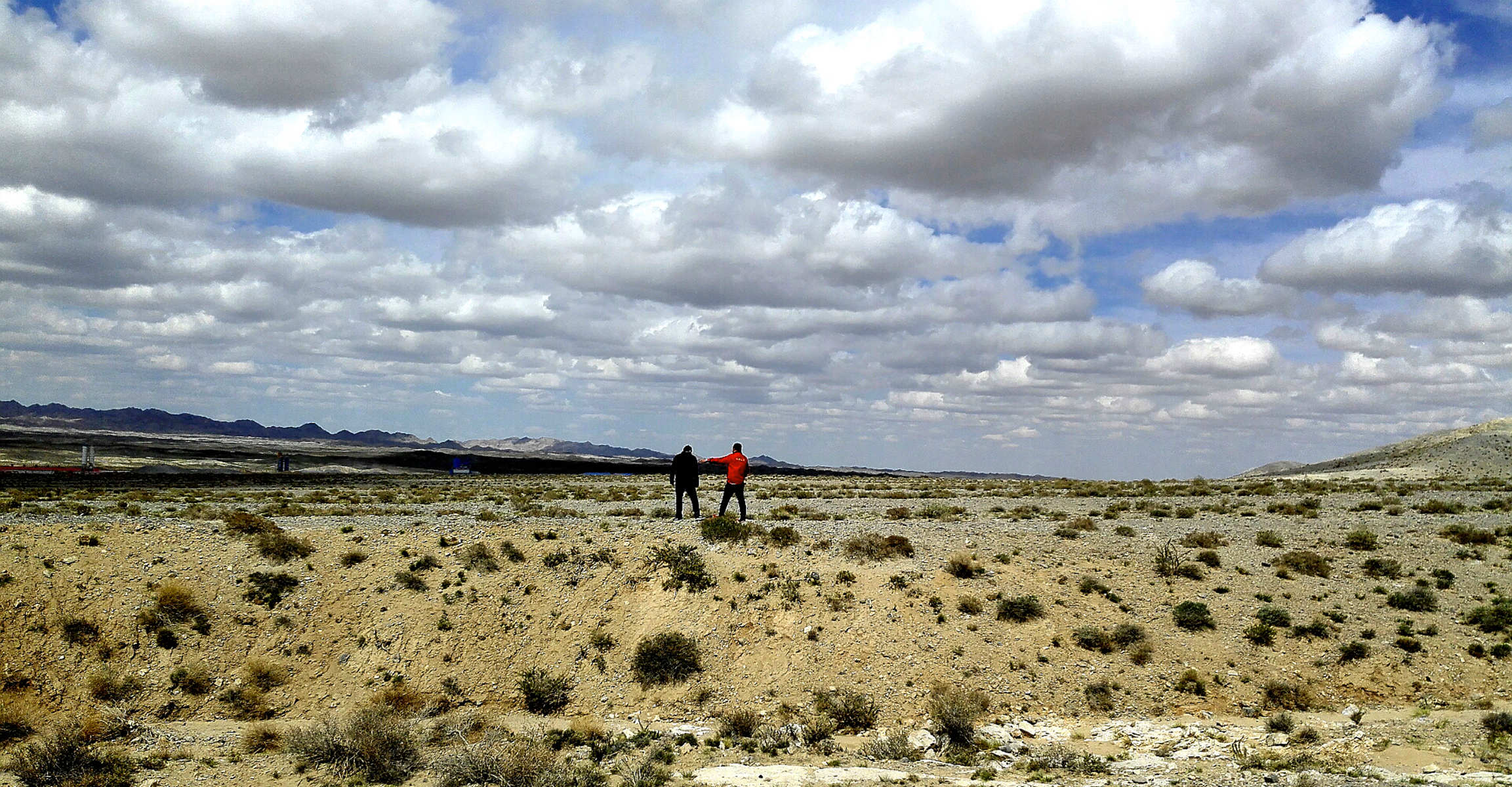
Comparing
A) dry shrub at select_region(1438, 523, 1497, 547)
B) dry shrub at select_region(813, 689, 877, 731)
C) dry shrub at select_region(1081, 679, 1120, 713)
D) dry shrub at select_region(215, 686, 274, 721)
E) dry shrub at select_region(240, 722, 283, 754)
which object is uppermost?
dry shrub at select_region(1438, 523, 1497, 547)

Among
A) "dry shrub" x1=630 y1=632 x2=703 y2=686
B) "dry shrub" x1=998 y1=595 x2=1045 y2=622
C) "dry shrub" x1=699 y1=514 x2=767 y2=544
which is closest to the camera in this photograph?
"dry shrub" x1=630 y1=632 x2=703 y2=686

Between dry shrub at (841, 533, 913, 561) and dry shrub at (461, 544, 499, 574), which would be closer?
dry shrub at (461, 544, 499, 574)

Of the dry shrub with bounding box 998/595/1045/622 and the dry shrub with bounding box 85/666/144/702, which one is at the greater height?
the dry shrub with bounding box 998/595/1045/622

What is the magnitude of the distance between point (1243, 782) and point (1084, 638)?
6485 millimetres

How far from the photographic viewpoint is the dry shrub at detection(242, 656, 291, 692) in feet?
64.7

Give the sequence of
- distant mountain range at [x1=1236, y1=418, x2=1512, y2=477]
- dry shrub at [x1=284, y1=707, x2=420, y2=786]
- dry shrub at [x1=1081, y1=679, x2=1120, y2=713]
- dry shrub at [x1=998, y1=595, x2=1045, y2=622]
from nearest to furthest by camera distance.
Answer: dry shrub at [x1=284, y1=707, x2=420, y2=786] < dry shrub at [x1=1081, y1=679, x2=1120, y2=713] < dry shrub at [x1=998, y1=595, x2=1045, y2=622] < distant mountain range at [x1=1236, y1=418, x2=1512, y2=477]

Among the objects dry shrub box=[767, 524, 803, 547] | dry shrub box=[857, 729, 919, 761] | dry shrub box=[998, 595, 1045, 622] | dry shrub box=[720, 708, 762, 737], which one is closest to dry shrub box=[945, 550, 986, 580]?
dry shrub box=[998, 595, 1045, 622]

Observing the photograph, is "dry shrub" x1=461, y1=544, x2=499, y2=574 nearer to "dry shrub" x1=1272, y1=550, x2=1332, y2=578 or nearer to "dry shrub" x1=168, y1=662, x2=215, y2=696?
"dry shrub" x1=168, y1=662, x2=215, y2=696

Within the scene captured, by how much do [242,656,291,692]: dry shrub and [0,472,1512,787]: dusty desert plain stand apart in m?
0.06

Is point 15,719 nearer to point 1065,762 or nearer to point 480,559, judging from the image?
point 480,559

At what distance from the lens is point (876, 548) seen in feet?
82.5

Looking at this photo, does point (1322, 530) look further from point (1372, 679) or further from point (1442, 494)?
point (1442, 494)

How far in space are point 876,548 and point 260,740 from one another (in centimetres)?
1536

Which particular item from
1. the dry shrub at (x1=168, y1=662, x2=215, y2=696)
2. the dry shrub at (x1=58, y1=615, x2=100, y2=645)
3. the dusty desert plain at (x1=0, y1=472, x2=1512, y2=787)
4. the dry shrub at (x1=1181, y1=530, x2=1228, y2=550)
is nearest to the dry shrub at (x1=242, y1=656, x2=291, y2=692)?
the dusty desert plain at (x1=0, y1=472, x2=1512, y2=787)
